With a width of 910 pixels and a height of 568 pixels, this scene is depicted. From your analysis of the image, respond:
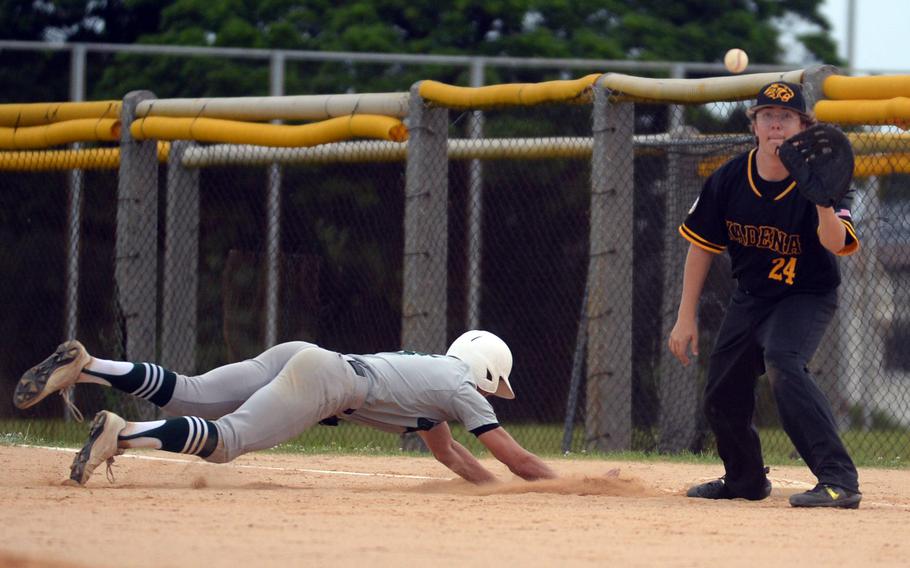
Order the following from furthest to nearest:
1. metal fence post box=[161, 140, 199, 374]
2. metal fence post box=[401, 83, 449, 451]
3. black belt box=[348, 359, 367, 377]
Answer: metal fence post box=[161, 140, 199, 374] < metal fence post box=[401, 83, 449, 451] < black belt box=[348, 359, 367, 377]

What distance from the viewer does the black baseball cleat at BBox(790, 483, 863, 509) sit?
20.7 ft

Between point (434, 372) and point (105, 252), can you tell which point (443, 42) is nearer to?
point (105, 252)

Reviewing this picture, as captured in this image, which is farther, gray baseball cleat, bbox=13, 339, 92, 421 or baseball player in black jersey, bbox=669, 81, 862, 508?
gray baseball cleat, bbox=13, 339, 92, 421

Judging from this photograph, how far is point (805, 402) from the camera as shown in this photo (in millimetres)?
6324

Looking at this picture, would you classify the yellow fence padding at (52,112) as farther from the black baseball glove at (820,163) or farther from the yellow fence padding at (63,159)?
the black baseball glove at (820,163)

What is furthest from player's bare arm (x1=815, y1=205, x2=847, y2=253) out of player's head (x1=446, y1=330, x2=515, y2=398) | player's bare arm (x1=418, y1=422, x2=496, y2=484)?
player's bare arm (x1=418, y1=422, x2=496, y2=484)

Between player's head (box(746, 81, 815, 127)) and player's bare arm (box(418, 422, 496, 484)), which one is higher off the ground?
player's head (box(746, 81, 815, 127))

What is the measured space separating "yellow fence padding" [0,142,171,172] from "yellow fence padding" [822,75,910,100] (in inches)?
228

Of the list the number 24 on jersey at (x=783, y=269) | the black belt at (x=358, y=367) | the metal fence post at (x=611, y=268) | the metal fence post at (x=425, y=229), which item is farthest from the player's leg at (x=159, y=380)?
the metal fence post at (x=611, y=268)

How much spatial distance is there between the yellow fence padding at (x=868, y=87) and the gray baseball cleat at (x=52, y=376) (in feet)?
16.3

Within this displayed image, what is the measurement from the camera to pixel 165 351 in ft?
39.5

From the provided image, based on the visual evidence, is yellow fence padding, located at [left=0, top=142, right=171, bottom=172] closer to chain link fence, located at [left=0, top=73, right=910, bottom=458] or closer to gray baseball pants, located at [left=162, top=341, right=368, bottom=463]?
chain link fence, located at [left=0, top=73, right=910, bottom=458]

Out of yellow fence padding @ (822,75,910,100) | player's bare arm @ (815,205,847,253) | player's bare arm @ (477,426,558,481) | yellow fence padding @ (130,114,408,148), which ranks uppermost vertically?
yellow fence padding @ (822,75,910,100)

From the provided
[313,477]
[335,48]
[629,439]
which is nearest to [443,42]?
[335,48]
